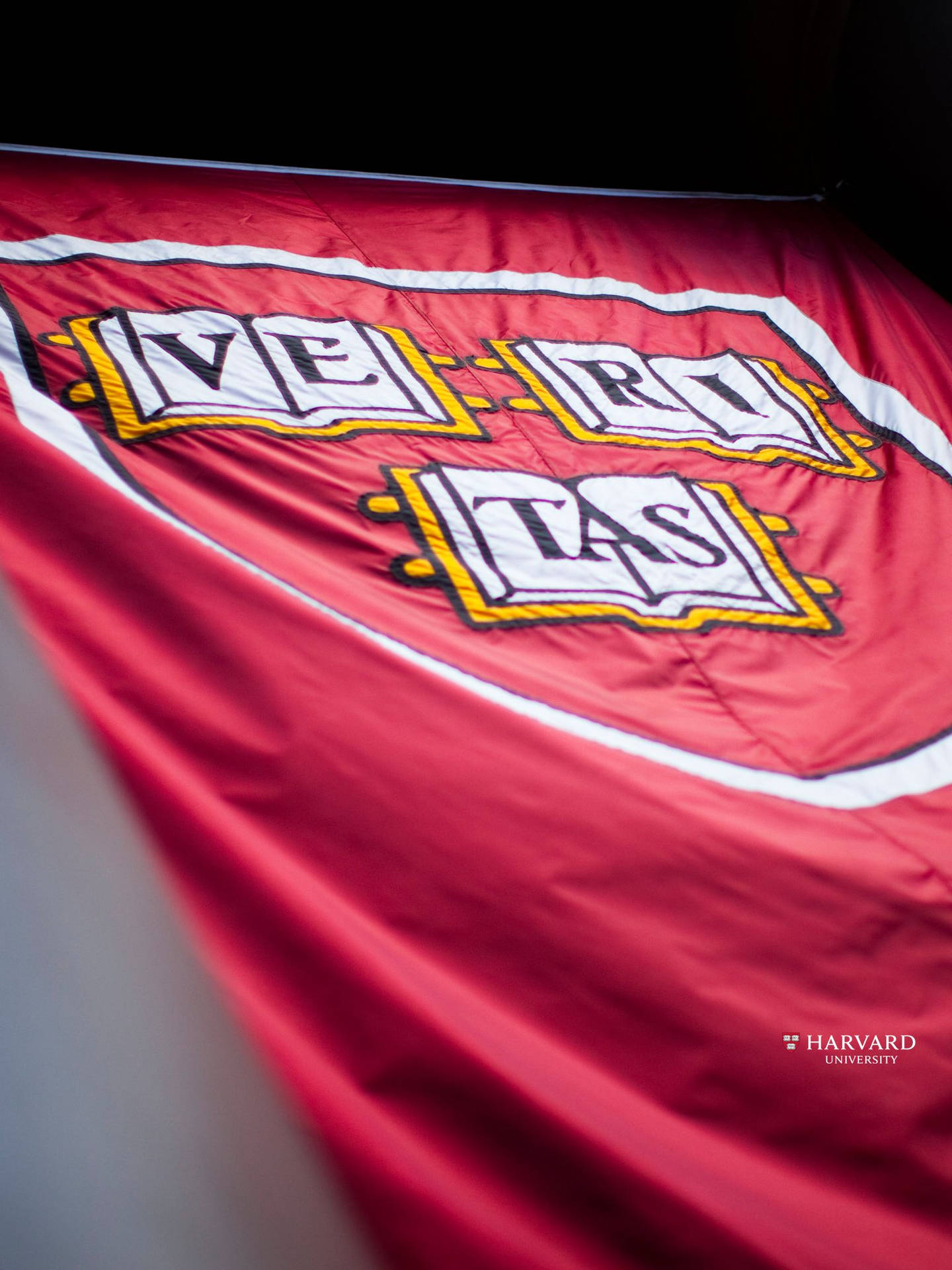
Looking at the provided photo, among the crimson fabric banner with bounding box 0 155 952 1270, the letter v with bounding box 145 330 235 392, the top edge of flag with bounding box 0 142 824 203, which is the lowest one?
the crimson fabric banner with bounding box 0 155 952 1270

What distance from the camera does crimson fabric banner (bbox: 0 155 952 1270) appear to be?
0.74 m

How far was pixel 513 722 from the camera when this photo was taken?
1032 mm

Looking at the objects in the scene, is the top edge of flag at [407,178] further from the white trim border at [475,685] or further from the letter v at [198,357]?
the letter v at [198,357]

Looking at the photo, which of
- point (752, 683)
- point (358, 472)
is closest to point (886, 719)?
point (752, 683)

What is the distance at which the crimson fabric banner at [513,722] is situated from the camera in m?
0.74

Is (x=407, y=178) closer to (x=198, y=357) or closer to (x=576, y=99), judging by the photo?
(x=576, y=99)

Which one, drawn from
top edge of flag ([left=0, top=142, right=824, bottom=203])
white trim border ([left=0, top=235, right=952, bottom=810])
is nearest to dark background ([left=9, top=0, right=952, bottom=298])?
top edge of flag ([left=0, top=142, right=824, bottom=203])

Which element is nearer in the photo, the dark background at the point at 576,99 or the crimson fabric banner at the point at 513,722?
the crimson fabric banner at the point at 513,722

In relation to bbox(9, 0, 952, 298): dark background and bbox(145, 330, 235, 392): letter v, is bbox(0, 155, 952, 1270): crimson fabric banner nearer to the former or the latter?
bbox(145, 330, 235, 392): letter v

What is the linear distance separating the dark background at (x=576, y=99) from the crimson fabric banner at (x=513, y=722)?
78 cm

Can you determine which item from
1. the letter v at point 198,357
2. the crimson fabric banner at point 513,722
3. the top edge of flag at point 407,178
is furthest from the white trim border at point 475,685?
the top edge of flag at point 407,178

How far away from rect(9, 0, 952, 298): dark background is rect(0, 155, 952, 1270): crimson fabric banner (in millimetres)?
783

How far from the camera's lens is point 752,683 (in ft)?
4.20

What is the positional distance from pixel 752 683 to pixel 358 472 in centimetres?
60
